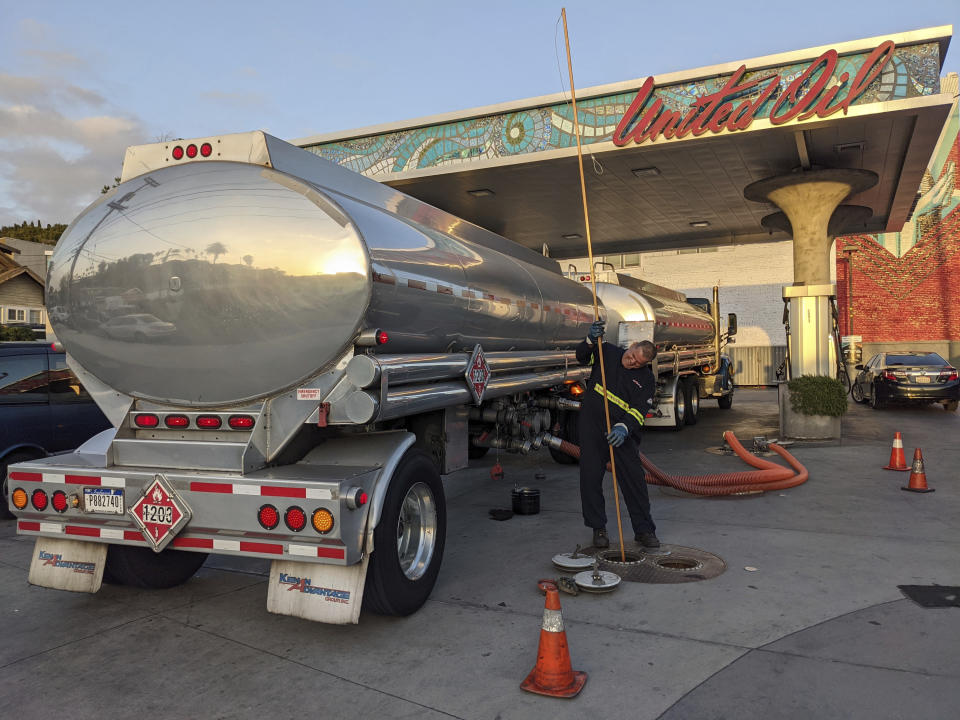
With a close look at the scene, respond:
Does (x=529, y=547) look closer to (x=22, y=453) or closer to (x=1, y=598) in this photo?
(x=1, y=598)

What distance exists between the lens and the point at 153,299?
4.43 meters

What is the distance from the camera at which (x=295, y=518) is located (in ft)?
13.0

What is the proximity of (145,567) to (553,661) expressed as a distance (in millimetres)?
3241

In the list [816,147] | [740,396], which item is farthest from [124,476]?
[740,396]

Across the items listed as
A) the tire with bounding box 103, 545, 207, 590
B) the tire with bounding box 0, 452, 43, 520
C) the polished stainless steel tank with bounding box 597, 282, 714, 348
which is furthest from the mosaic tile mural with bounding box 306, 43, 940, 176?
the tire with bounding box 103, 545, 207, 590

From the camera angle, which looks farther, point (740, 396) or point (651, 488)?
point (740, 396)

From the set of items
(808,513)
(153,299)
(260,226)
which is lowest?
(808,513)

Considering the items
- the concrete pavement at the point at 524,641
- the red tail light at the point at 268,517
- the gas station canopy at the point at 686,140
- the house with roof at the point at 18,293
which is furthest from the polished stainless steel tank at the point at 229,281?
the house with roof at the point at 18,293

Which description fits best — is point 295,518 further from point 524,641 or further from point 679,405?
point 679,405

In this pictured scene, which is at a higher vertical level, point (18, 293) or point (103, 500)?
point (18, 293)

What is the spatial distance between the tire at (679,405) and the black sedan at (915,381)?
636 cm

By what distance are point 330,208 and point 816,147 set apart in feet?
40.4

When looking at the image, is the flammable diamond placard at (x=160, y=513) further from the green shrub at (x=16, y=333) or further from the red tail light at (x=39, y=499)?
the green shrub at (x=16, y=333)

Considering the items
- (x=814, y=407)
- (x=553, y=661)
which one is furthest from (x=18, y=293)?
(x=553, y=661)
